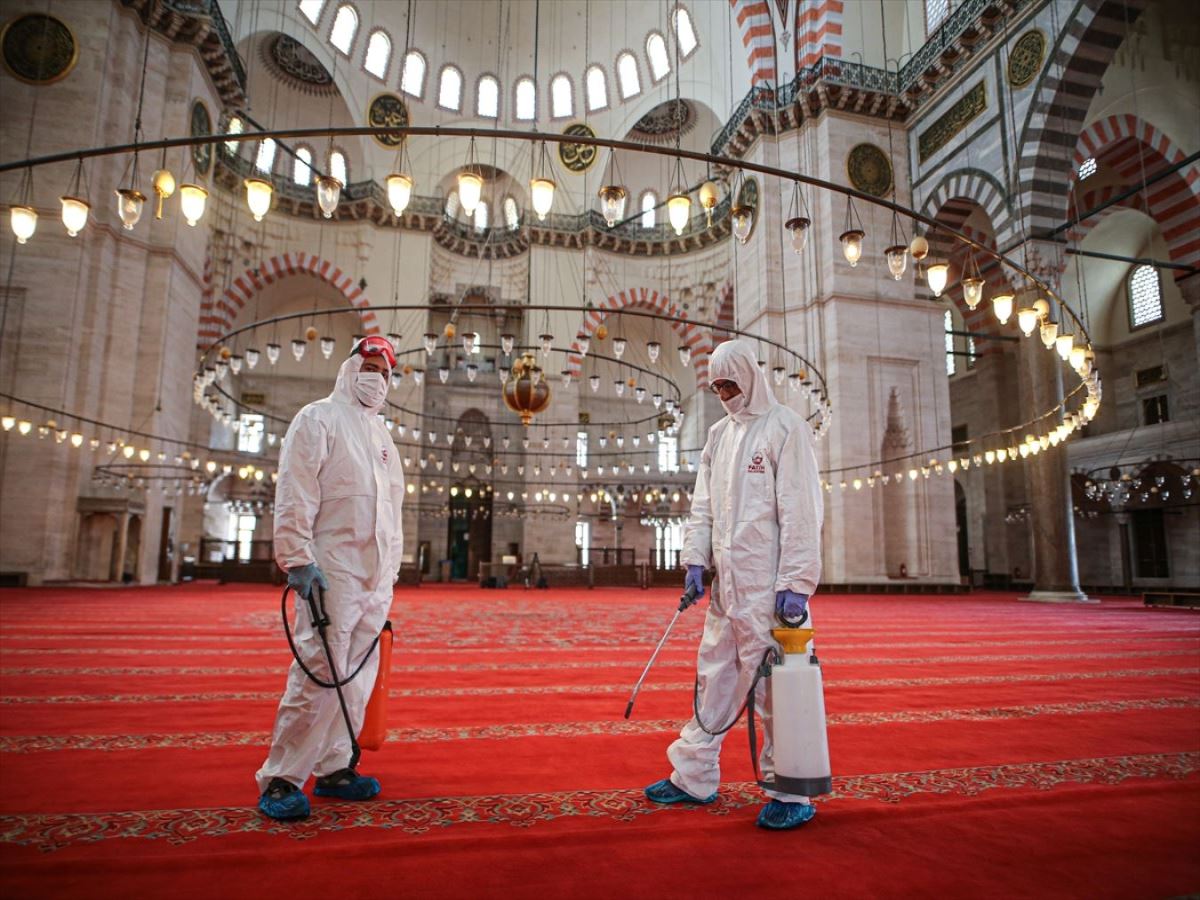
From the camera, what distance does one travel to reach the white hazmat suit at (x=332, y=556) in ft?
6.00

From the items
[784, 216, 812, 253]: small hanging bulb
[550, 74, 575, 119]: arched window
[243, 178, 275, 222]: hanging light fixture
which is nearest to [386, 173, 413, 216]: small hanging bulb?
[243, 178, 275, 222]: hanging light fixture

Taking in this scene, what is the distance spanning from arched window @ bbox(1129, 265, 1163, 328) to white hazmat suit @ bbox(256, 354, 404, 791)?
58.6ft

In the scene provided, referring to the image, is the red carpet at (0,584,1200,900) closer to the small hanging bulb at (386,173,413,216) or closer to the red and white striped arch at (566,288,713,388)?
the small hanging bulb at (386,173,413,216)

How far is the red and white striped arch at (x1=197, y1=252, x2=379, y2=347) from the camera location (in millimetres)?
15539

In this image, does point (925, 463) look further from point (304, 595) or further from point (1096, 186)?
point (304, 595)

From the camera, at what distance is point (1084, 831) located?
173 cm

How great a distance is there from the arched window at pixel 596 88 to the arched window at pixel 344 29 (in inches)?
211

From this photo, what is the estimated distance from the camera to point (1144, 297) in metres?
15.5

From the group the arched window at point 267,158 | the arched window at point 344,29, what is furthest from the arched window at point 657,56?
the arched window at point 267,158

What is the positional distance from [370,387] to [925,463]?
11969 mm

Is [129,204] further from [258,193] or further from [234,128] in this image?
[234,128]

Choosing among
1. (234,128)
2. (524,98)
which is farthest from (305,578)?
(524,98)

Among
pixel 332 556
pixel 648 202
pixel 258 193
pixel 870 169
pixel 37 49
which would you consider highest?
pixel 648 202

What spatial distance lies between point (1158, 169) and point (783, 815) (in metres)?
14.8
